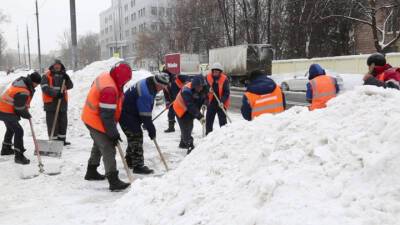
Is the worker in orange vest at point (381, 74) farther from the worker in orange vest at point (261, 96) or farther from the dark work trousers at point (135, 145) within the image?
the dark work trousers at point (135, 145)

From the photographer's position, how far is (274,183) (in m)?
3.08

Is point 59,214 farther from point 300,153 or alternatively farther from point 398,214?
point 398,214

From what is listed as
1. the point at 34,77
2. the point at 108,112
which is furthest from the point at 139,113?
the point at 34,77

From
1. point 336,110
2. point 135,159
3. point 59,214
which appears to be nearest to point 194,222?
point 336,110

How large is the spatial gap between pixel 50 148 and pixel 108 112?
2306 mm

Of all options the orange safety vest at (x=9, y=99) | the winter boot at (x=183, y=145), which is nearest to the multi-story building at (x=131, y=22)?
the winter boot at (x=183, y=145)

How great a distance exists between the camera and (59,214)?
458cm

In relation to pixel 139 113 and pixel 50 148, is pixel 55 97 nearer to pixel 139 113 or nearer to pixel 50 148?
pixel 50 148

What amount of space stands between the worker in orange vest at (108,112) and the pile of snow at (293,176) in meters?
0.98

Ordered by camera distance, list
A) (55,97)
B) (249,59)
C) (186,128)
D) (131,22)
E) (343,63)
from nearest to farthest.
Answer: (186,128)
(55,97)
(343,63)
(249,59)
(131,22)

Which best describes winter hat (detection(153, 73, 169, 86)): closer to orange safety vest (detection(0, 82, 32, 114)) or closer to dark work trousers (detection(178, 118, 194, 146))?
dark work trousers (detection(178, 118, 194, 146))

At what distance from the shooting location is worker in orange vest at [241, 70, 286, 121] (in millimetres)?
5383

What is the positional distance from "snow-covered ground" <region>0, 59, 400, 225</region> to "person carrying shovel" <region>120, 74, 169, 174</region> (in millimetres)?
912

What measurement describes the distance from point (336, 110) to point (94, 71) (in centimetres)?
1236
